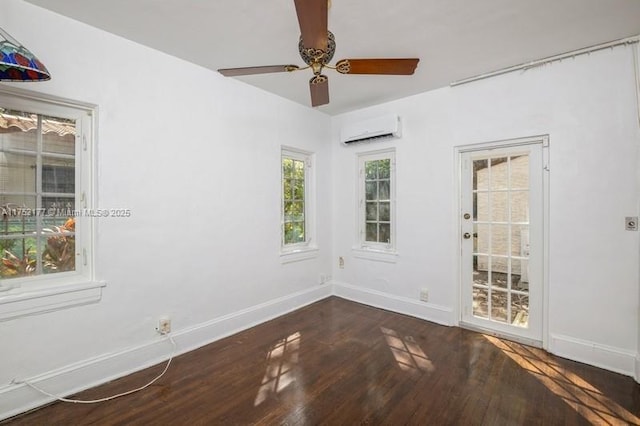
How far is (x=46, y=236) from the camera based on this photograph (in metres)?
2.08

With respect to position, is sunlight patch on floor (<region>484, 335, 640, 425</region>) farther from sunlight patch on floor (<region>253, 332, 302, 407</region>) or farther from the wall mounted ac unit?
the wall mounted ac unit

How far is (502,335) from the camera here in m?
2.91

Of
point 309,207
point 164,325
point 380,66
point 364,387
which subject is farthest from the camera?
point 309,207

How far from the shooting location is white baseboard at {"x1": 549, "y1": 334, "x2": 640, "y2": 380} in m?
2.26

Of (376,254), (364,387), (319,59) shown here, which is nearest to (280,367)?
(364,387)

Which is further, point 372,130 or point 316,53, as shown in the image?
point 372,130

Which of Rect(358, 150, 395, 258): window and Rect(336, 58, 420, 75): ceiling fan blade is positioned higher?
Rect(336, 58, 420, 75): ceiling fan blade

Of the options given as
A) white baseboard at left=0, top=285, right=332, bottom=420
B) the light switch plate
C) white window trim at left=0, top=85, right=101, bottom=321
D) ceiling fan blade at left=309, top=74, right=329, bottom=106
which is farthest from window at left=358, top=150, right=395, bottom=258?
white window trim at left=0, top=85, right=101, bottom=321

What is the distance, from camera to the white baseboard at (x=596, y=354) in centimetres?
226

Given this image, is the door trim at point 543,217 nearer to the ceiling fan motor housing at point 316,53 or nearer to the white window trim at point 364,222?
the white window trim at point 364,222

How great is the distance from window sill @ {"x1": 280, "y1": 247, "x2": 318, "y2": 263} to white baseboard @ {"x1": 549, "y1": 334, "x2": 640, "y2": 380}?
8.62ft

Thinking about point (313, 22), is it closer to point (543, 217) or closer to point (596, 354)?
point (543, 217)

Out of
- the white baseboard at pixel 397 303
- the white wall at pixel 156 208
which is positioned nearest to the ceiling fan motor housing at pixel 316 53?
the white wall at pixel 156 208

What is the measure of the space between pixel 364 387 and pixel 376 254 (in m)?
1.90
